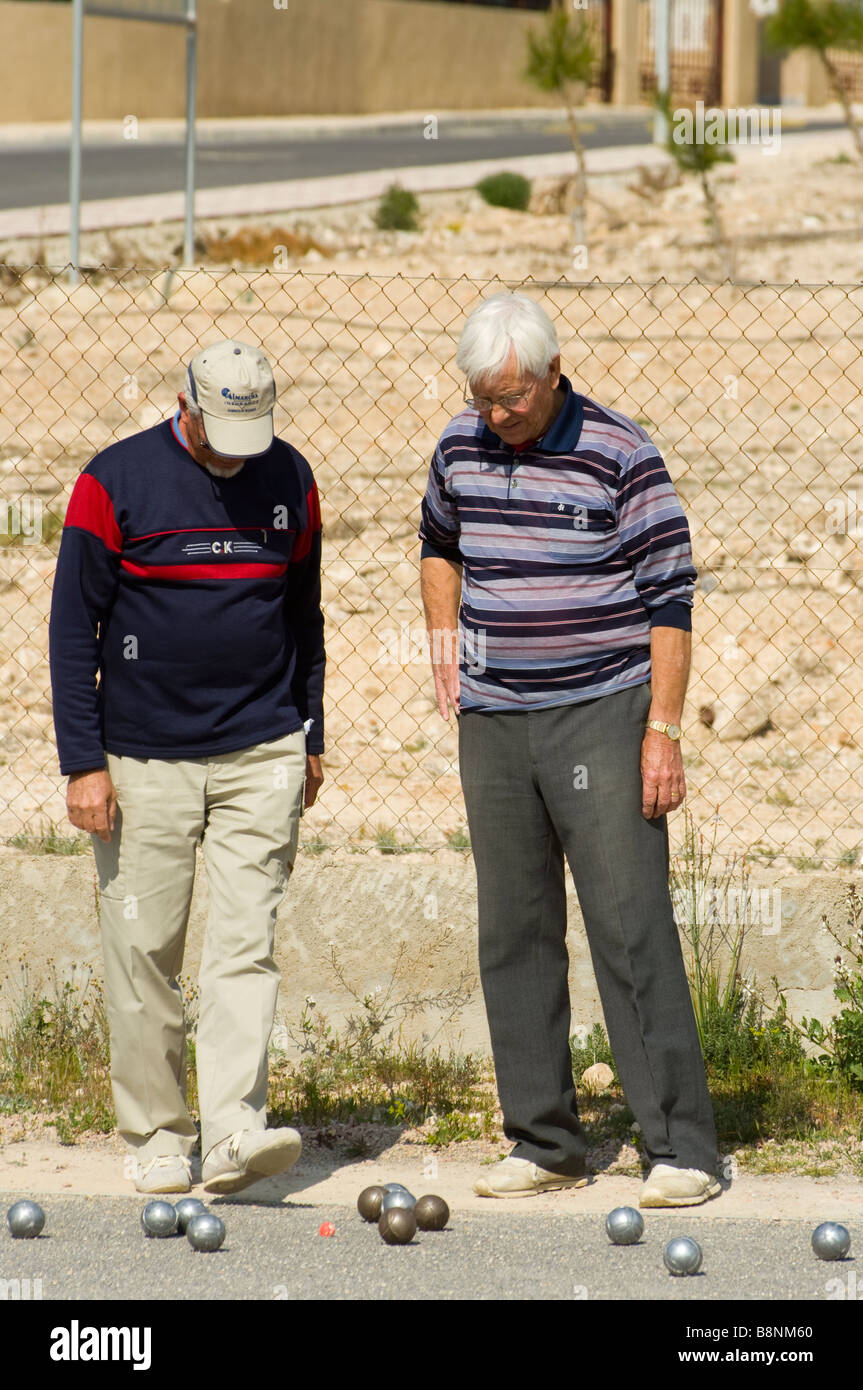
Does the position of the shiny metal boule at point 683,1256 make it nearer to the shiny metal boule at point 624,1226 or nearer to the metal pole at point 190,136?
the shiny metal boule at point 624,1226

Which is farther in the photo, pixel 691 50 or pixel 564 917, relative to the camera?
pixel 691 50

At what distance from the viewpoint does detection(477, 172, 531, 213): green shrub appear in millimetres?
21156

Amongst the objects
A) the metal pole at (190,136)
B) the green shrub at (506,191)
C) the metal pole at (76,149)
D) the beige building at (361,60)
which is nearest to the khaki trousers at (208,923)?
the metal pole at (76,149)

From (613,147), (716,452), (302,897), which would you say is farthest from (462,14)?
(302,897)

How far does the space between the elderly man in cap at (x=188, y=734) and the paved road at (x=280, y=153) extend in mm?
15660

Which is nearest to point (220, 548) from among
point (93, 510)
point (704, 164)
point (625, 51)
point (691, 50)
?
point (93, 510)

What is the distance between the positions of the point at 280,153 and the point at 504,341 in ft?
80.1

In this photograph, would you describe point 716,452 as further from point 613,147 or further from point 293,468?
point 613,147

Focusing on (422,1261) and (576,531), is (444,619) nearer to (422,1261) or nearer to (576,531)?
(576,531)

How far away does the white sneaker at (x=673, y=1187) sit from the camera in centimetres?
390

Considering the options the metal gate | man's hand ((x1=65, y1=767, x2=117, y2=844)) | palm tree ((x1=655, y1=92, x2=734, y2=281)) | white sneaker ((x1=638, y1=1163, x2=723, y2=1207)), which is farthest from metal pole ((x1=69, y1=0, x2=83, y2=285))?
the metal gate

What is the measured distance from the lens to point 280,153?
26.6 meters

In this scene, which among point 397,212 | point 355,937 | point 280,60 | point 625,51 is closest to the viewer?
point 355,937

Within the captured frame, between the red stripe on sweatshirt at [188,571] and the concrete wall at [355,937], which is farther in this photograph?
the concrete wall at [355,937]
